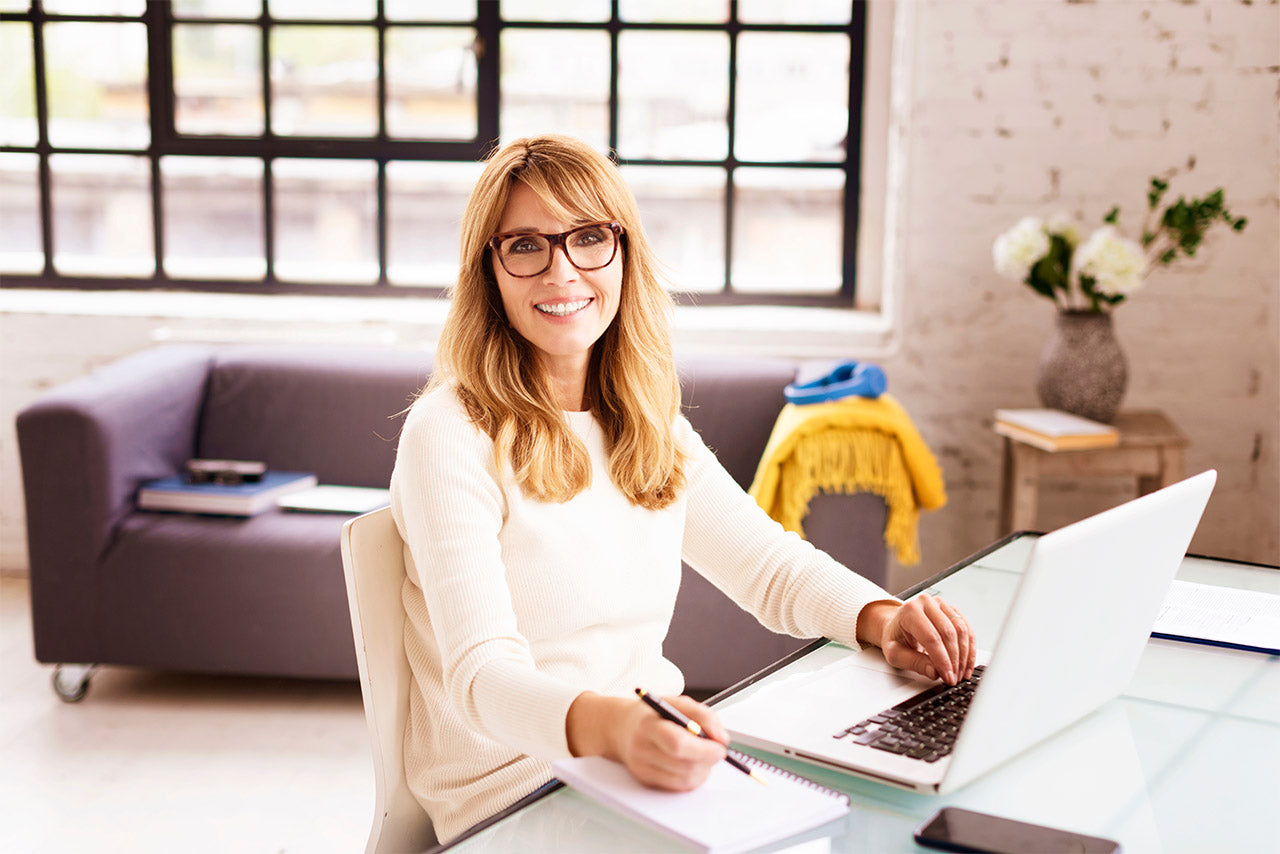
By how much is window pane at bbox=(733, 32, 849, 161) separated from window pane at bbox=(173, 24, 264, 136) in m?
1.55

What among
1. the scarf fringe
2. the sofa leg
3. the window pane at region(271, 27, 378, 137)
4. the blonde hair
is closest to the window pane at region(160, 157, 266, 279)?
the window pane at region(271, 27, 378, 137)

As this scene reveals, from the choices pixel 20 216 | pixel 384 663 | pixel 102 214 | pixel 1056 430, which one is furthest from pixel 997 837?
pixel 20 216

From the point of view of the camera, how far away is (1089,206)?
3.62m

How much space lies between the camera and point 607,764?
1048mm

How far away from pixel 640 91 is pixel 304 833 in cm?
249

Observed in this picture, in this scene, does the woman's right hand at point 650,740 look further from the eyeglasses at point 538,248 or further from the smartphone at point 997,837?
the eyeglasses at point 538,248

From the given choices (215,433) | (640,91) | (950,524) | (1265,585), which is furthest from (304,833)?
(640,91)

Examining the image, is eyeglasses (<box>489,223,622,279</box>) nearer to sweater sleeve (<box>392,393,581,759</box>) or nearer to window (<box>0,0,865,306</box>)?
sweater sleeve (<box>392,393,581,759</box>)

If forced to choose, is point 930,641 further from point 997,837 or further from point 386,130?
point 386,130

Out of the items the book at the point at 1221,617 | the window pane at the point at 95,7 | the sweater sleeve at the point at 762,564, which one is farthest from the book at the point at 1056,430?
the window pane at the point at 95,7

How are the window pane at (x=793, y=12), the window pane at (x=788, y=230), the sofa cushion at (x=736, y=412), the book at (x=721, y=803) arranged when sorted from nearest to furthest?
the book at (x=721, y=803) → the sofa cushion at (x=736, y=412) → the window pane at (x=793, y=12) → the window pane at (x=788, y=230)

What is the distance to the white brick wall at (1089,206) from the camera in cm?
353

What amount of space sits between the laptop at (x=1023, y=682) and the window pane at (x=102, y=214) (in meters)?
3.53

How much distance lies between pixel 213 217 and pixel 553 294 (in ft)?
10.0
